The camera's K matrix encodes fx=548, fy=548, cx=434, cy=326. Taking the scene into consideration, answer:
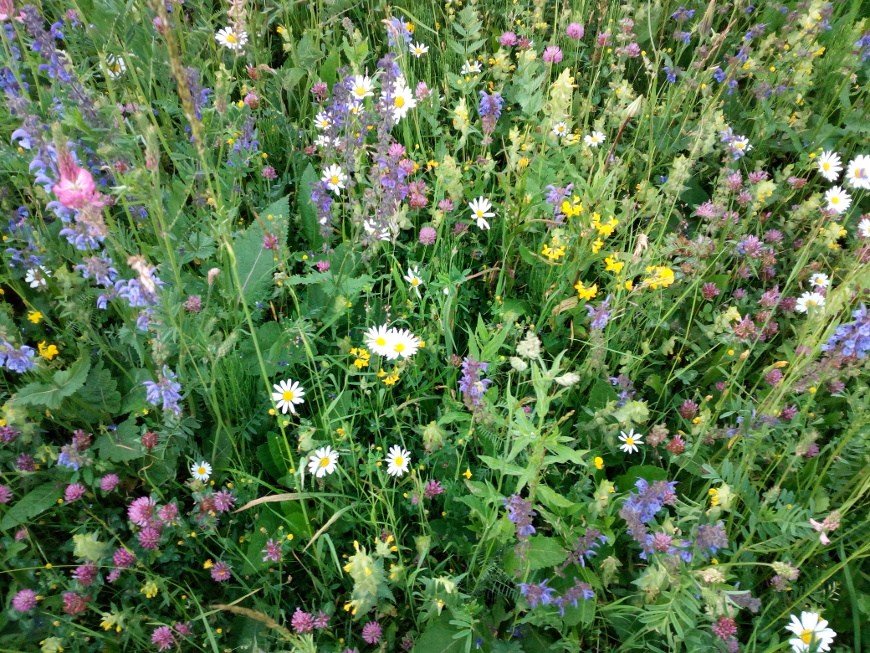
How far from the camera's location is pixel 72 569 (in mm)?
1814

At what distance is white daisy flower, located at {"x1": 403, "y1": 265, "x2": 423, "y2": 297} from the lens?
2.20 m

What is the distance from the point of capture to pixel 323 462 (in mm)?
1783

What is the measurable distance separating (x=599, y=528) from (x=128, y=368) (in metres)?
1.81

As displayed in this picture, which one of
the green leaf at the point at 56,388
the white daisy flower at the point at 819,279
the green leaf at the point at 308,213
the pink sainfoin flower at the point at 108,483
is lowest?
the pink sainfoin flower at the point at 108,483

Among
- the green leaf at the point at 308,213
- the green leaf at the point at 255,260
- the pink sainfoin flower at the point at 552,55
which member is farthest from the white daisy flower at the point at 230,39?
the pink sainfoin flower at the point at 552,55

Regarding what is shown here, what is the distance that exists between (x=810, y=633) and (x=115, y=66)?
132 inches

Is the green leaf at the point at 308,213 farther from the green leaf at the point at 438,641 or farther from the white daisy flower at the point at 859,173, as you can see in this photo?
the white daisy flower at the point at 859,173

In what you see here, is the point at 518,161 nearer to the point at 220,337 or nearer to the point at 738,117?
the point at 220,337

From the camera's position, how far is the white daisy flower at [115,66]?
2.29 meters

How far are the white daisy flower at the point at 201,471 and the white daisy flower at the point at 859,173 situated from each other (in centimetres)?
321

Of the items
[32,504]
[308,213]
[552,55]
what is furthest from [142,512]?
[552,55]

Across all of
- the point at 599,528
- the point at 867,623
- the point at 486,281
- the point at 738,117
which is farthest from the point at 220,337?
the point at 738,117

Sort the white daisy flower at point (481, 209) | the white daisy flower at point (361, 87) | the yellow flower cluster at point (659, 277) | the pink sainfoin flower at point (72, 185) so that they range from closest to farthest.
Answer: the pink sainfoin flower at point (72, 185) → the yellow flower cluster at point (659, 277) → the white daisy flower at point (481, 209) → the white daisy flower at point (361, 87)

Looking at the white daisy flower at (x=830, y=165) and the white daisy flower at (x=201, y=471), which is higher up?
the white daisy flower at (x=830, y=165)
